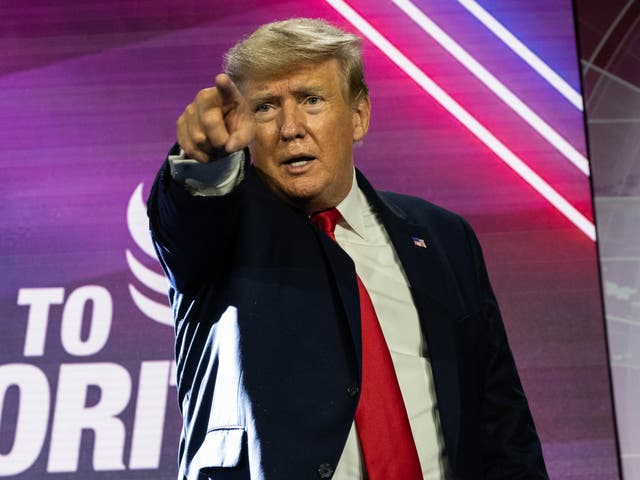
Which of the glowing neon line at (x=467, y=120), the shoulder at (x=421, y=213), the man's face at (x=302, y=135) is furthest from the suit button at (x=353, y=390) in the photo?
the glowing neon line at (x=467, y=120)

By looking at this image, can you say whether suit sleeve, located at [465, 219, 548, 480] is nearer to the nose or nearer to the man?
the man

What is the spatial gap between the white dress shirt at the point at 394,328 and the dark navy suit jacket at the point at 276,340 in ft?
0.09

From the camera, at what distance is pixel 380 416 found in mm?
1552

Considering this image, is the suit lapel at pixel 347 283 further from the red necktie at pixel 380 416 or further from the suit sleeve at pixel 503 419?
the suit sleeve at pixel 503 419

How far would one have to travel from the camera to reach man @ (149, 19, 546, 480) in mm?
1419

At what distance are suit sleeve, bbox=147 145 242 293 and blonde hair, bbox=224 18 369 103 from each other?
36 centimetres

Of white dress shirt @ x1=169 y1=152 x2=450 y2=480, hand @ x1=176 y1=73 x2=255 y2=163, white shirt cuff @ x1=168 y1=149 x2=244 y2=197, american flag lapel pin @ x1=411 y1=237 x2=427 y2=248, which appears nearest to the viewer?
hand @ x1=176 y1=73 x2=255 y2=163

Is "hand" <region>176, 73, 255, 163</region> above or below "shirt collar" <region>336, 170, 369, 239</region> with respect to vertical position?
below

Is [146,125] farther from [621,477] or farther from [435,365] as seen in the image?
[621,477]

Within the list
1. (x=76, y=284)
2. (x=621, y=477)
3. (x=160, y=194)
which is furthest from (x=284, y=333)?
(x=621, y=477)

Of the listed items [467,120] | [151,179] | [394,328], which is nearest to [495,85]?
[467,120]

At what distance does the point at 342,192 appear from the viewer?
5.99ft

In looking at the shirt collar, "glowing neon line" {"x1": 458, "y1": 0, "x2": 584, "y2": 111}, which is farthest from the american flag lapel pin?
"glowing neon line" {"x1": 458, "y1": 0, "x2": 584, "y2": 111}

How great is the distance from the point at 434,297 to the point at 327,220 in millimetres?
259
